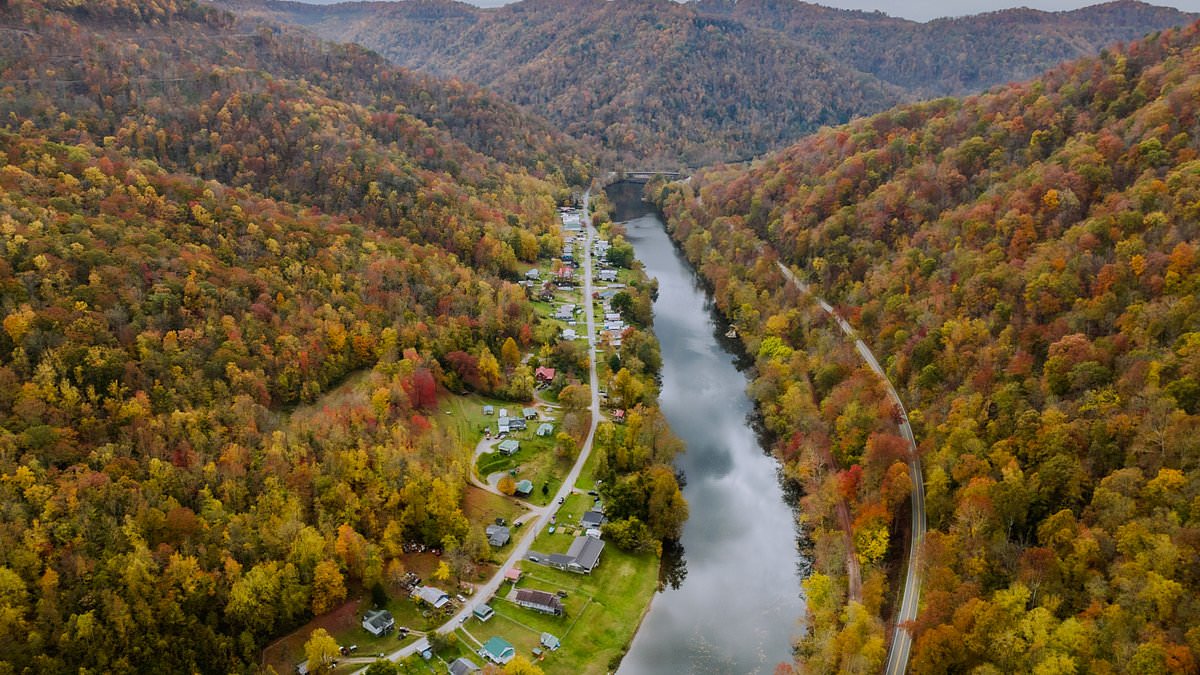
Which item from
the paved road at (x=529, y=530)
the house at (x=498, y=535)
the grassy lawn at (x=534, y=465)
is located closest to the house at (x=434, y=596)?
the paved road at (x=529, y=530)

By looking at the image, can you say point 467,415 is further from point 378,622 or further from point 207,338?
point 378,622

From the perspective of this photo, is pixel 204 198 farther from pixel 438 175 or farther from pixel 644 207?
pixel 644 207

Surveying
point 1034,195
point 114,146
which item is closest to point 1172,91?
point 1034,195

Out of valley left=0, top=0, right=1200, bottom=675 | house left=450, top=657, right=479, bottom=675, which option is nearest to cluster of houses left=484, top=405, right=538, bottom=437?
valley left=0, top=0, right=1200, bottom=675

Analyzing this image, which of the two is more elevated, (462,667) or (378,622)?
(378,622)

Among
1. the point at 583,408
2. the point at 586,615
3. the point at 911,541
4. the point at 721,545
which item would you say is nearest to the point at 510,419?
the point at 583,408

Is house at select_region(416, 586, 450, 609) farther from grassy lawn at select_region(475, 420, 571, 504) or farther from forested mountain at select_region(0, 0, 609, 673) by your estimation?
grassy lawn at select_region(475, 420, 571, 504)
